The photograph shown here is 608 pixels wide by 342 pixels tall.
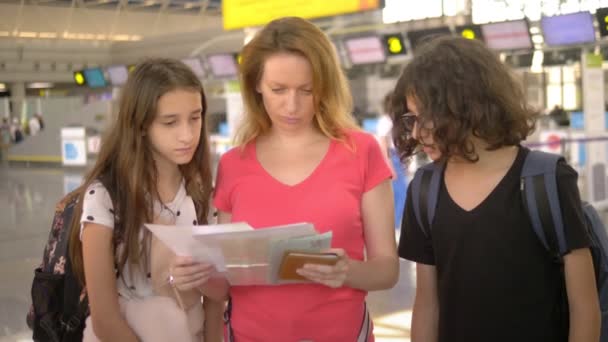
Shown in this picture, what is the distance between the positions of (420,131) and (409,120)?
2.5 inches

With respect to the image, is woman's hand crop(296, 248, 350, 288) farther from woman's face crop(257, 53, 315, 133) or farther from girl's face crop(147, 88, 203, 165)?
girl's face crop(147, 88, 203, 165)

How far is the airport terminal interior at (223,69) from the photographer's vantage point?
9.06 meters

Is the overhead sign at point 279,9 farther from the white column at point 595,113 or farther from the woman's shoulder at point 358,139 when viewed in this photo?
the woman's shoulder at point 358,139

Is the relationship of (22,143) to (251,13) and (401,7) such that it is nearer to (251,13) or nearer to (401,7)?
(401,7)

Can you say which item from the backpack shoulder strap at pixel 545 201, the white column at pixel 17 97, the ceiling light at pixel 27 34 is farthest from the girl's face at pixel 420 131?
the ceiling light at pixel 27 34

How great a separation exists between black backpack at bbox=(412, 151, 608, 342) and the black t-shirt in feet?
0.06

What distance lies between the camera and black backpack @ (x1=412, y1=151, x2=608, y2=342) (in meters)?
1.70

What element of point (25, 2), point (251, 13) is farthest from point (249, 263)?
Answer: point (25, 2)

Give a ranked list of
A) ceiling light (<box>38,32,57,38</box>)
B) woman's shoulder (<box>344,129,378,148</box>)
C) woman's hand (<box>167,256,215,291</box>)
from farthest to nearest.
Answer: ceiling light (<box>38,32,57,38</box>)
woman's shoulder (<box>344,129,378,148</box>)
woman's hand (<box>167,256,215,291</box>)

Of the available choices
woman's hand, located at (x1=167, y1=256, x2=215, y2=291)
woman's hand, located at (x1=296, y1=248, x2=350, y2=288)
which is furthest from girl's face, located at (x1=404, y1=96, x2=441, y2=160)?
woman's hand, located at (x1=167, y1=256, x2=215, y2=291)

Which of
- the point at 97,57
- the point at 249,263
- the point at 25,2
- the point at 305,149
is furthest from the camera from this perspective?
the point at 97,57

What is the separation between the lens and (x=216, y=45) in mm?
30562

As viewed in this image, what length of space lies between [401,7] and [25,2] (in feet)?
43.5

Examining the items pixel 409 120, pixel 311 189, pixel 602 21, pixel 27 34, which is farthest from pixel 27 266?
pixel 27 34
